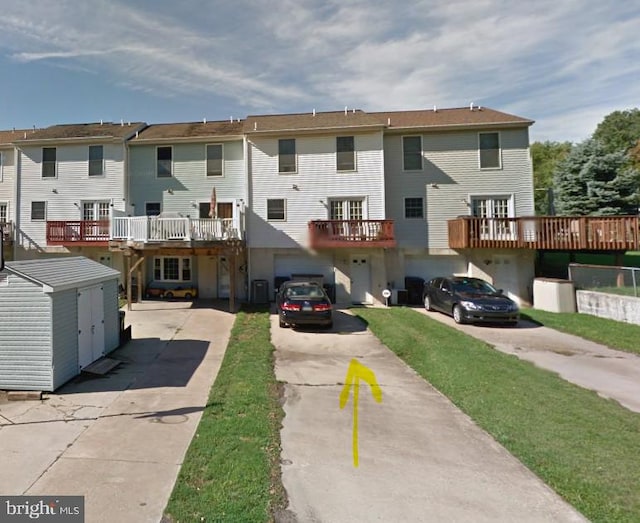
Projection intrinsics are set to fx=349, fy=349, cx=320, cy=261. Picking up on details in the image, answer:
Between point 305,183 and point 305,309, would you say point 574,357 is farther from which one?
point 305,183

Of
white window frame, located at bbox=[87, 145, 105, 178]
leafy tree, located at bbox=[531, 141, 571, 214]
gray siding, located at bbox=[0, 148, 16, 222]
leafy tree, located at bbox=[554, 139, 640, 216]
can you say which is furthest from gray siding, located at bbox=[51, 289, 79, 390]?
leafy tree, located at bbox=[531, 141, 571, 214]

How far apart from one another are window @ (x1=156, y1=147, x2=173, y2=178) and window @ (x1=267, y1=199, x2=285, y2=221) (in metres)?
5.90

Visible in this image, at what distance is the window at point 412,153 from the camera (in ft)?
58.9

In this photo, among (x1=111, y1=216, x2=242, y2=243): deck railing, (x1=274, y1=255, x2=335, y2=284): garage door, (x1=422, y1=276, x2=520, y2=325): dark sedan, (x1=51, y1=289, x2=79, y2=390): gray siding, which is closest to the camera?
(x1=51, y1=289, x2=79, y2=390): gray siding

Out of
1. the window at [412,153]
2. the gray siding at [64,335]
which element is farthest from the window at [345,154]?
the gray siding at [64,335]

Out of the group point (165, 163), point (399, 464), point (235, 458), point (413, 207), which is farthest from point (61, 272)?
point (413, 207)

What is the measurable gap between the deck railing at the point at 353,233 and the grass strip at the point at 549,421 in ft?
23.4

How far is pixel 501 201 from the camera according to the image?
57.9 ft

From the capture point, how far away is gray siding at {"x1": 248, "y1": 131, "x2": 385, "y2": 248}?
17172 millimetres

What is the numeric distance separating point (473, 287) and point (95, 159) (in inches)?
781

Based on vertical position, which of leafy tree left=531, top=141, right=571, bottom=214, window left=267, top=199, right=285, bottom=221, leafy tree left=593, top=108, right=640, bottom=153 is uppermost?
leafy tree left=593, top=108, right=640, bottom=153

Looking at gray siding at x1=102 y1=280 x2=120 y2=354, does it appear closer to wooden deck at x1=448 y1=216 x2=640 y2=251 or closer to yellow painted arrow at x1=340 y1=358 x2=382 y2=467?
yellow painted arrow at x1=340 y1=358 x2=382 y2=467

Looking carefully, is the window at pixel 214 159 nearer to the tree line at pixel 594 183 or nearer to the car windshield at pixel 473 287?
the car windshield at pixel 473 287

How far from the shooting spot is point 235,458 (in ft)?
13.2
